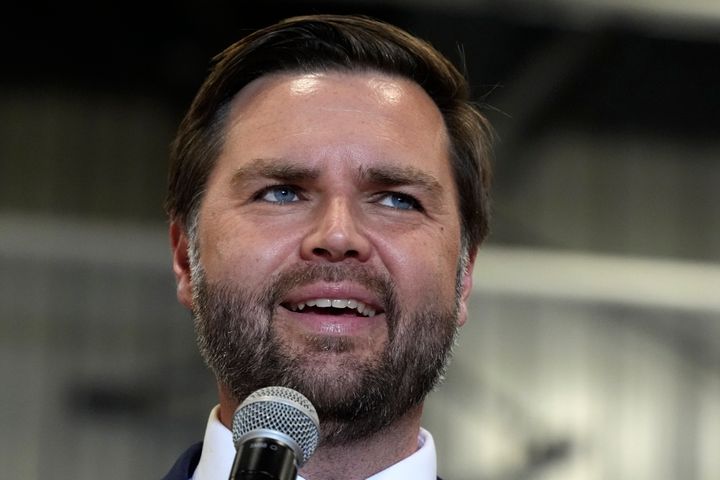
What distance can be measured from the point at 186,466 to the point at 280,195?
1.25 feet

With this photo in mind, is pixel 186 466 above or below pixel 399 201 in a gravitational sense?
below

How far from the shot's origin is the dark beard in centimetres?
147

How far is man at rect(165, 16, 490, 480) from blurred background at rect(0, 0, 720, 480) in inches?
151

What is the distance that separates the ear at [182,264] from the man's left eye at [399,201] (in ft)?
0.97

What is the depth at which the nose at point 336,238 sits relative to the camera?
148 cm

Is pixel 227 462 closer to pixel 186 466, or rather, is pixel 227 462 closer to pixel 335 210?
pixel 186 466

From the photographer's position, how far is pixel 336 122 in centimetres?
162

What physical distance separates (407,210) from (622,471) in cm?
472

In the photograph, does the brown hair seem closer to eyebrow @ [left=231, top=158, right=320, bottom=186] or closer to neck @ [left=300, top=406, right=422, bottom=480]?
eyebrow @ [left=231, top=158, right=320, bottom=186]

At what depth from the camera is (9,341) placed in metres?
5.82

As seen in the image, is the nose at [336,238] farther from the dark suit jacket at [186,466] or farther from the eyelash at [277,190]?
the dark suit jacket at [186,466]

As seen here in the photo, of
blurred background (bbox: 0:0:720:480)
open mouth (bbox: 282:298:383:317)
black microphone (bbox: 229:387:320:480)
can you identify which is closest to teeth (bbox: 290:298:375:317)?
open mouth (bbox: 282:298:383:317)

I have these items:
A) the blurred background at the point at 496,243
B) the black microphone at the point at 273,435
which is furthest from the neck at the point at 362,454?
the blurred background at the point at 496,243

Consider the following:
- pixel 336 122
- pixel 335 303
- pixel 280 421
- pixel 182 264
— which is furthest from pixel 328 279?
pixel 280 421
